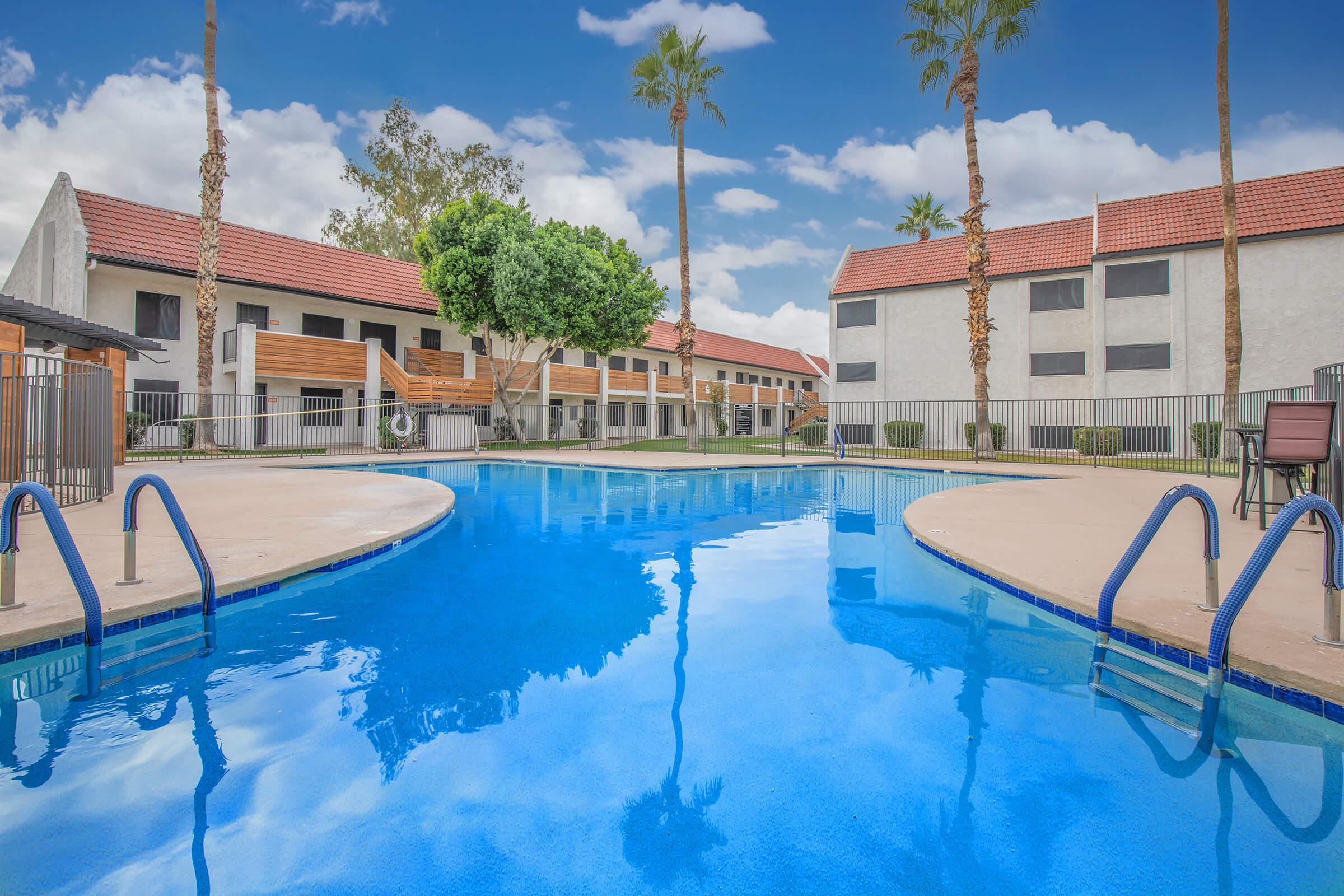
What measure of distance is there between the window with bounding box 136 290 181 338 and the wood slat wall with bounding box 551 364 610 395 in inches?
547

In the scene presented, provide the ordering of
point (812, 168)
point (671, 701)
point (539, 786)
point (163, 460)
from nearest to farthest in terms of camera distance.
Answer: point (539, 786) < point (671, 701) < point (163, 460) < point (812, 168)

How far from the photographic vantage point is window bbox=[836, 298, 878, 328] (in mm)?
28172

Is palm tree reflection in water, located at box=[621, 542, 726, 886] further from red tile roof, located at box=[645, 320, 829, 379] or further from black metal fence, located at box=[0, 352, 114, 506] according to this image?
red tile roof, located at box=[645, 320, 829, 379]

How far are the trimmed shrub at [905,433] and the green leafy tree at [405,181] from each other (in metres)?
24.5

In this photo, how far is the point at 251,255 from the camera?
23359 millimetres

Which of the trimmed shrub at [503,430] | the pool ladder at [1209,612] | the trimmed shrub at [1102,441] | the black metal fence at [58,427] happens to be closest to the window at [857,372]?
the trimmed shrub at [1102,441]

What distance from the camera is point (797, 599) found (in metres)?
5.30

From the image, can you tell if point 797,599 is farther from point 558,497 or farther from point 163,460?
point 163,460

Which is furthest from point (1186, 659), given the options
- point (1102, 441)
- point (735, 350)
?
point (735, 350)

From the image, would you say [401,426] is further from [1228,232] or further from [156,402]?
[1228,232]

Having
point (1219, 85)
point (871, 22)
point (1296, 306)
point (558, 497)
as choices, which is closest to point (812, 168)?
point (871, 22)

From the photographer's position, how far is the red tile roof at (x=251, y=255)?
20078mm

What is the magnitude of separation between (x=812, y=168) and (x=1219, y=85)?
13.5 m

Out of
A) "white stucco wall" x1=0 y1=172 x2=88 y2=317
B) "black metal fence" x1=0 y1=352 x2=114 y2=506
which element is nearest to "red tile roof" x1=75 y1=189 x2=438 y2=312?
"white stucco wall" x1=0 y1=172 x2=88 y2=317
